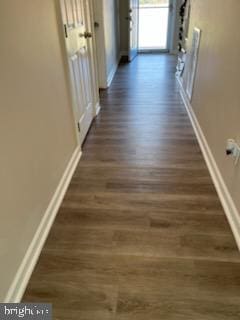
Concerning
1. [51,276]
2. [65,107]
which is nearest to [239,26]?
[65,107]

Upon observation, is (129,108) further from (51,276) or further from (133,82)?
(51,276)

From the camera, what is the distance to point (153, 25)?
6723 mm

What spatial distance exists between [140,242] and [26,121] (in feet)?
3.24

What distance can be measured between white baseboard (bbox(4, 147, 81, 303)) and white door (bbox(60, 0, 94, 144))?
705 millimetres

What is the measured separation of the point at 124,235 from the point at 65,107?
113 cm

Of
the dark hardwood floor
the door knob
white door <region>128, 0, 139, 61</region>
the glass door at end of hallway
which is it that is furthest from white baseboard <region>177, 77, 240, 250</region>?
the glass door at end of hallway

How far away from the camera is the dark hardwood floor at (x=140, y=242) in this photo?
1229 millimetres

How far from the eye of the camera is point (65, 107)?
6.66 ft

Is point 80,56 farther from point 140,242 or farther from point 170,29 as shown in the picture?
point 170,29

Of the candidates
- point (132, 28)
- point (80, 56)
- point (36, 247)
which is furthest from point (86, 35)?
point (132, 28)

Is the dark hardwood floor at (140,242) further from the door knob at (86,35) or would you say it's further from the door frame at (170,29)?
the door frame at (170,29)

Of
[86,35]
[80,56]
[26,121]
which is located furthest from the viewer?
[86,35]

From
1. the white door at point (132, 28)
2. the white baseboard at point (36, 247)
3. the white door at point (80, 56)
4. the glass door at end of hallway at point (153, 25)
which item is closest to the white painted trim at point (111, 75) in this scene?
the white door at point (132, 28)

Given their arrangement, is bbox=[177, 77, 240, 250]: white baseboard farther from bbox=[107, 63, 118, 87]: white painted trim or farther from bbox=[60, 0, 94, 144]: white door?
bbox=[107, 63, 118, 87]: white painted trim
